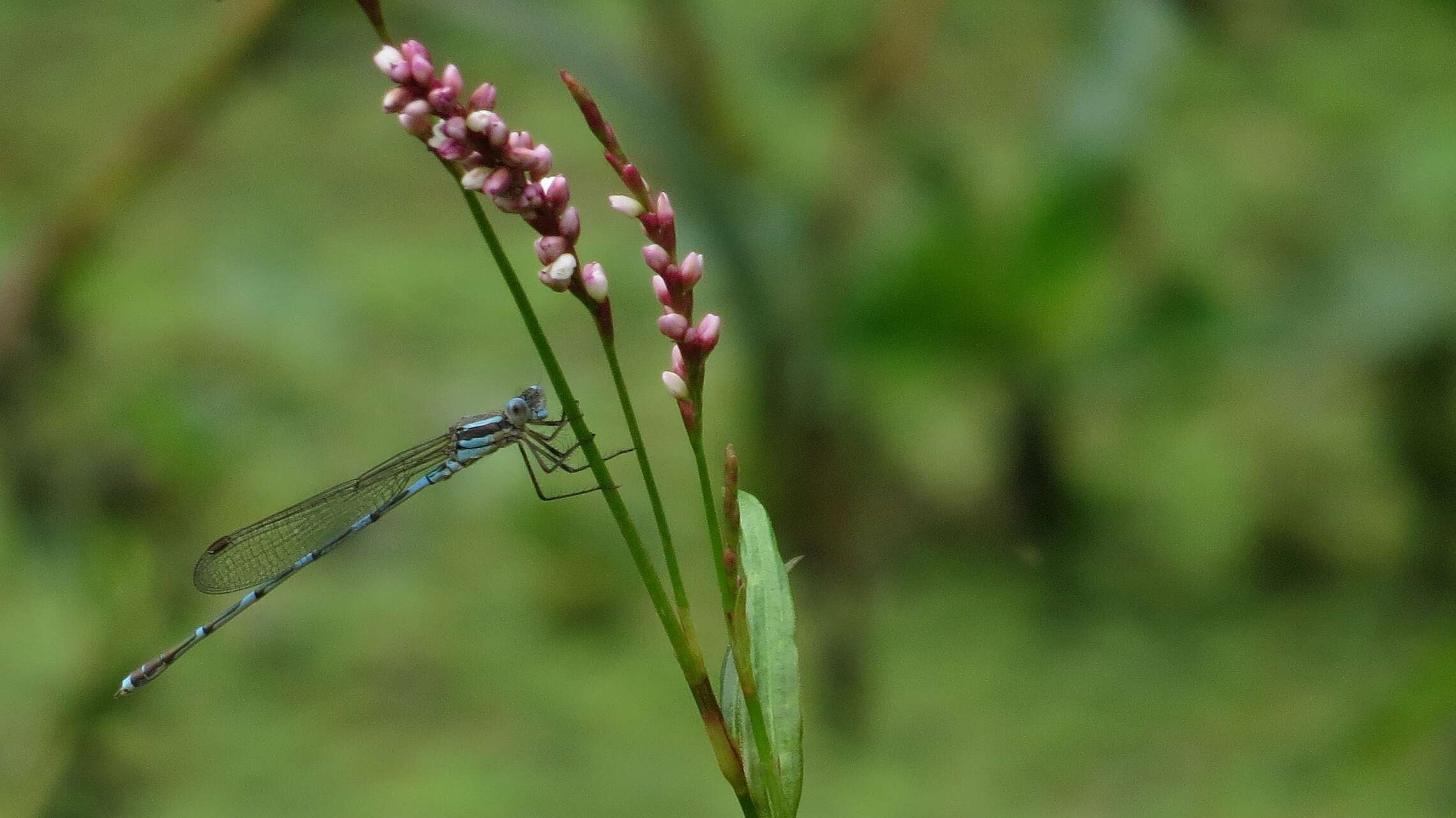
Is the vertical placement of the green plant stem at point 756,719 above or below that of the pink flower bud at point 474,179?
below

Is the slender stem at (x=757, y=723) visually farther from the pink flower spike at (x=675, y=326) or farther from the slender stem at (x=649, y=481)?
the pink flower spike at (x=675, y=326)

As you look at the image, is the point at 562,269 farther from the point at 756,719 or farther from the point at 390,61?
the point at 756,719

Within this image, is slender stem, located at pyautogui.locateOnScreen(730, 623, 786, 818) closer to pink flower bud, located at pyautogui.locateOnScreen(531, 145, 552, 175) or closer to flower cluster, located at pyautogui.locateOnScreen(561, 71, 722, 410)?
flower cluster, located at pyautogui.locateOnScreen(561, 71, 722, 410)

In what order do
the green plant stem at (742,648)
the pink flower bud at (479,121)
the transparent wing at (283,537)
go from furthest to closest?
1. the transparent wing at (283,537)
2. the green plant stem at (742,648)
3. the pink flower bud at (479,121)

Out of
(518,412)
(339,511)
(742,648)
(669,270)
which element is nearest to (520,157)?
(669,270)

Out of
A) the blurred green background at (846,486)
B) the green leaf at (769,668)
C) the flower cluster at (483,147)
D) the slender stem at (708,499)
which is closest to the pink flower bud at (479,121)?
the flower cluster at (483,147)
